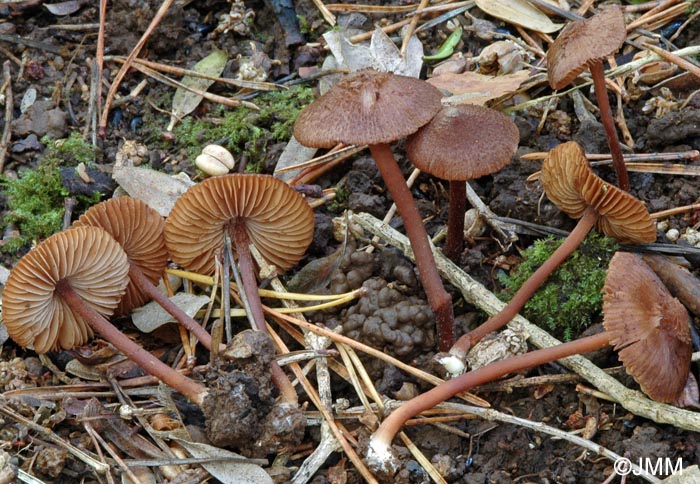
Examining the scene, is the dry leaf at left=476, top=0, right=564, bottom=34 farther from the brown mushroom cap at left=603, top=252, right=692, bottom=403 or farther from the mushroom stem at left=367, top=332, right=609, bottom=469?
the mushroom stem at left=367, top=332, right=609, bottom=469

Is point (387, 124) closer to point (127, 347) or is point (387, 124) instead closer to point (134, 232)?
point (134, 232)

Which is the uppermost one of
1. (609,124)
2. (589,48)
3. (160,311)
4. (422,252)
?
(589,48)

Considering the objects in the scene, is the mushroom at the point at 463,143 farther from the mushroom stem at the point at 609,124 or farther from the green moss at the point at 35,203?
the green moss at the point at 35,203

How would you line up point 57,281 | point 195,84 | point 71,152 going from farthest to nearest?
point 195,84, point 71,152, point 57,281

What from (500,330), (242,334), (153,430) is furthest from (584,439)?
(153,430)

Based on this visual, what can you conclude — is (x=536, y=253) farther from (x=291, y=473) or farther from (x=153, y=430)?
(x=153, y=430)

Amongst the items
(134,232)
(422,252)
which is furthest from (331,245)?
(134,232)
